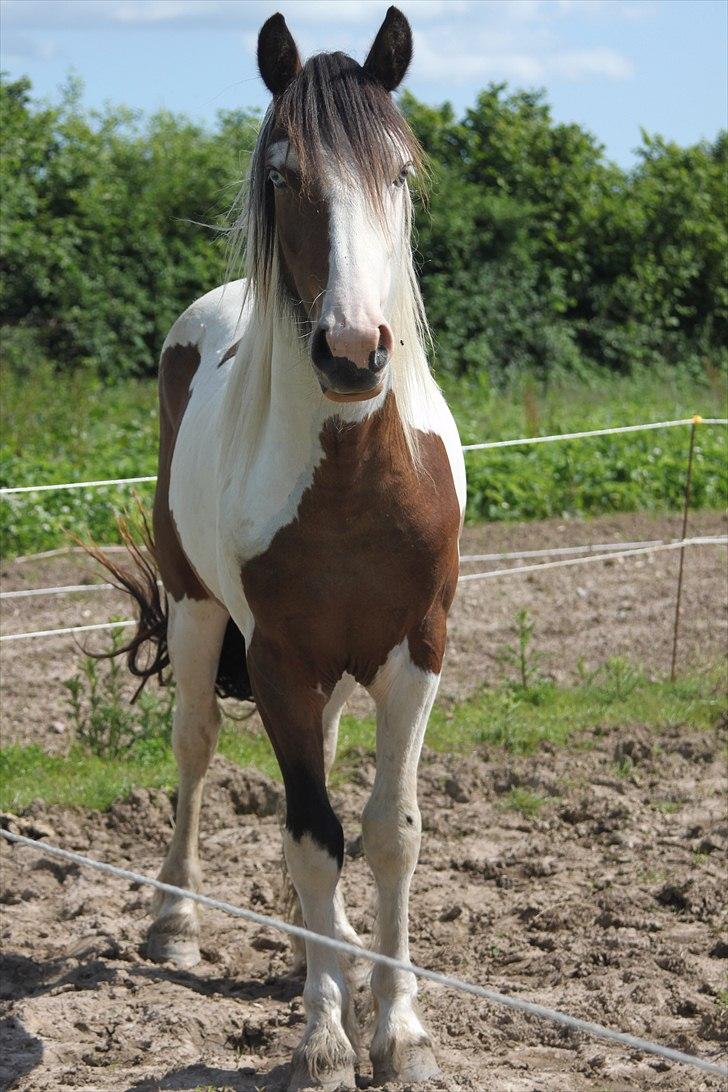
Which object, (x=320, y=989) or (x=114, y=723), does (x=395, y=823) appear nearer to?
(x=320, y=989)

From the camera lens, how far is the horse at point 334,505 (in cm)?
305

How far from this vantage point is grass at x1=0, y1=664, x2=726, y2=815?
5574 millimetres

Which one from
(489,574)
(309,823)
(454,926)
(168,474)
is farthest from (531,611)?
(309,823)

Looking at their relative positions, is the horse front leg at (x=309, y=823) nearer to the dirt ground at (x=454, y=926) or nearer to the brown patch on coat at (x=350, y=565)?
the brown patch on coat at (x=350, y=565)

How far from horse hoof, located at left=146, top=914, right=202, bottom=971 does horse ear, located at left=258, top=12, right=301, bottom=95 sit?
272 cm

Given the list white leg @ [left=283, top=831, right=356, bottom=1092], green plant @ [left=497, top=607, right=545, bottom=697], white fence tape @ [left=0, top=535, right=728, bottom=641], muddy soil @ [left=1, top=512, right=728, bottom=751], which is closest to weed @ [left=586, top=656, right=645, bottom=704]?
muddy soil @ [left=1, top=512, right=728, bottom=751]

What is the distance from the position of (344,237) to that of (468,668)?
4.84m

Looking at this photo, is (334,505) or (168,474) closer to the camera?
(334,505)

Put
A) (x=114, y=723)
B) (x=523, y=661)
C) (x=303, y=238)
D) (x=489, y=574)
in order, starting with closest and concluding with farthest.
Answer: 1. (x=303, y=238)
2. (x=114, y=723)
3. (x=523, y=661)
4. (x=489, y=574)

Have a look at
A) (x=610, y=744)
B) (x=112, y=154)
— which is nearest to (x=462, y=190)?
(x=112, y=154)

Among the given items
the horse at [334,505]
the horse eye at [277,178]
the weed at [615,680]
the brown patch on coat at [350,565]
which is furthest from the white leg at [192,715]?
the weed at [615,680]

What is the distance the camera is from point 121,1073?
11.1 ft

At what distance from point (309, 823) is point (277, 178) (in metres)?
1.69

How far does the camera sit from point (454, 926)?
4.32 m
